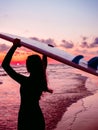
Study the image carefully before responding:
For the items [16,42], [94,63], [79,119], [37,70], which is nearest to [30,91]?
[37,70]

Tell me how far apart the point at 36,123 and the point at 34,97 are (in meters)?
0.28

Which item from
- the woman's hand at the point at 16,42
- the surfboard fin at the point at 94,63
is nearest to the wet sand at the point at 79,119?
the surfboard fin at the point at 94,63

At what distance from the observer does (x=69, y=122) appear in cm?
825

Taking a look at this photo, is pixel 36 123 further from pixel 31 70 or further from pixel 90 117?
pixel 90 117

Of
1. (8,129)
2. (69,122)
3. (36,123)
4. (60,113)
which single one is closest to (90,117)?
(69,122)

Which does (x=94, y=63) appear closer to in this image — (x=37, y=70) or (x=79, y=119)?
(x=37, y=70)

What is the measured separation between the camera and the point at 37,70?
305cm

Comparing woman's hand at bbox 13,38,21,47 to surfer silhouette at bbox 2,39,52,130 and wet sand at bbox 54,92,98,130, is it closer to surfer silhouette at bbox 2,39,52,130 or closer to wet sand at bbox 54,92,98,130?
surfer silhouette at bbox 2,39,52,130

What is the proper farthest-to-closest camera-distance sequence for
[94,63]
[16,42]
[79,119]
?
[79,119] < [94,63] < [16,42]

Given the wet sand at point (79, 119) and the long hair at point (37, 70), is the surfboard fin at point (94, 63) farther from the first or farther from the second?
the wet sand at point (79, 119)

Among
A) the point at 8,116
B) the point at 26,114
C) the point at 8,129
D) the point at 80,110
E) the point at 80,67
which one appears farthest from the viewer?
the point at 80,110

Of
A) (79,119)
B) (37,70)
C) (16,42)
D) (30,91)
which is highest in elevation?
(16,42)

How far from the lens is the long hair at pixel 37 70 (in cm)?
300

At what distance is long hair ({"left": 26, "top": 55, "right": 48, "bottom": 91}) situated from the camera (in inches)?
118
